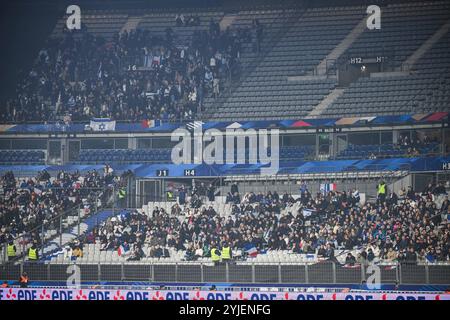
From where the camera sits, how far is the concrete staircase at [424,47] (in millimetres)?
23328

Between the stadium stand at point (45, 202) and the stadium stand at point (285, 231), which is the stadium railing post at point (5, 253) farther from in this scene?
the stadium stand at point (285, 231)

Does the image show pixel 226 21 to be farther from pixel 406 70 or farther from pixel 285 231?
pixel 285 231

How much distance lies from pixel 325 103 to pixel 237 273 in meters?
6.27

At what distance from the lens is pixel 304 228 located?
20734 mm

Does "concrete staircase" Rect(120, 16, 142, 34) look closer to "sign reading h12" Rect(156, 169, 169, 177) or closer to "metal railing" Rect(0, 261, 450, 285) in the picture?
"sign reading h12" Rect(156, 169, 169, 177)

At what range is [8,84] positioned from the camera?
25.0 metres

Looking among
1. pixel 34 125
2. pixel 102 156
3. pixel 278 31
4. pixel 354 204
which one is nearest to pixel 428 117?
pixel 354 204

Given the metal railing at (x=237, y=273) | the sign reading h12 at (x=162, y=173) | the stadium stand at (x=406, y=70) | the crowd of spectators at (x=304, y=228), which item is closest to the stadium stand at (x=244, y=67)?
the stadium stand at (x=406, y=70)

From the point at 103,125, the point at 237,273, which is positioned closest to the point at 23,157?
the point at 103,125

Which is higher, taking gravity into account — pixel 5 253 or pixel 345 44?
pixel 345 44

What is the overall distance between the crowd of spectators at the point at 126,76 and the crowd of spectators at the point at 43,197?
1.79 meters

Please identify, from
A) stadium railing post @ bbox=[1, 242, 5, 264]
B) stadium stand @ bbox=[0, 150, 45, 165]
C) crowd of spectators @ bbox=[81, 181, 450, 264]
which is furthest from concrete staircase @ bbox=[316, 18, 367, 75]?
stadium railing post @ bbox=[1, 242, 5, 264]

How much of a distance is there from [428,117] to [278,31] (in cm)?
508

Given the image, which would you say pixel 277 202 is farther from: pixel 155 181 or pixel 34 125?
pixel 34 125
